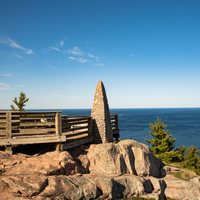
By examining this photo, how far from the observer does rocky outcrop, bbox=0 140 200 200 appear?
6031 mm

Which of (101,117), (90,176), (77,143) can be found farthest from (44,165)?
(101,117)

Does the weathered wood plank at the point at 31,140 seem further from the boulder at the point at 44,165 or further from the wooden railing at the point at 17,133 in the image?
the boulder at the point at 44,165

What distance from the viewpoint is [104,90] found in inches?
523

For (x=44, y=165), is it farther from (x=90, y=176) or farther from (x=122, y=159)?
(x=122, y=159)

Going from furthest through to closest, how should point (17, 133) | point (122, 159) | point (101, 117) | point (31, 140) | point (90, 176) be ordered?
point (101, 117)
point (122, 159)
point (17, 133)
point (31, 140)
point (90, 176)

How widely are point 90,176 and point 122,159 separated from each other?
3073 mm

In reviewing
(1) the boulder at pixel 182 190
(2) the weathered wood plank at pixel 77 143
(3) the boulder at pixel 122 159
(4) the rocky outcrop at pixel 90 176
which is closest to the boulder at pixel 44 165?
(4) the rocky outcrop at pixel 90 176

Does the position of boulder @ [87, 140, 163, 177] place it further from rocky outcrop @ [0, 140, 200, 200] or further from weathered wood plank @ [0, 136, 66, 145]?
weathered wood plank @ [0, 136, 66, 145]

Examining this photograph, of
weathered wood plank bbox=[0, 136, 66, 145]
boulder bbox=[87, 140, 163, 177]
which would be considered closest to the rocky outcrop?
boulder bbox=[87, 140, 163, 177]

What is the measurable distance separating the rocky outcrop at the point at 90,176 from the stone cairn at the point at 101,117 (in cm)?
136

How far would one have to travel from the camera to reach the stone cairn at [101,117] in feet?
40.6

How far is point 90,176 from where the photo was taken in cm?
816

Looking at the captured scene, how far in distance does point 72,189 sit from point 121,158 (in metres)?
4.72

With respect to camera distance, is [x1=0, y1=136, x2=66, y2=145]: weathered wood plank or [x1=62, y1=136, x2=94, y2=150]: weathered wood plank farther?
[x1=62, y1=136, x2=94, y2=150]: weathered wood plank
